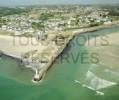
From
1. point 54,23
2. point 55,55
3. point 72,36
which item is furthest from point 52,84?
point 54,23

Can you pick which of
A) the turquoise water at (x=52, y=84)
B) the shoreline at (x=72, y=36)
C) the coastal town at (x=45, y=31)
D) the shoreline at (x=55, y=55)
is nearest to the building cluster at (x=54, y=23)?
the coastal town at (x=45, y=31)

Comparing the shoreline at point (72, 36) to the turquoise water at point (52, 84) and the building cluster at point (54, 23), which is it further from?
the building cluster at point (54, 23)

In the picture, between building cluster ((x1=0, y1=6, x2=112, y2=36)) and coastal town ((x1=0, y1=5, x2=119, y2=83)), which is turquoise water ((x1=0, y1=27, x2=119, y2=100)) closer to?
coastal town ((x1=0, y1=5, x2=119, y2=83))

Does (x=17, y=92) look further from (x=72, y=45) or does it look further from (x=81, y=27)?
(x=81, y=27)

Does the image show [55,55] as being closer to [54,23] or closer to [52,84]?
[52,84]

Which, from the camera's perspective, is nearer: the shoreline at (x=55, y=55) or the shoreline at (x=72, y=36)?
the shoreline at (x=55, y=55)

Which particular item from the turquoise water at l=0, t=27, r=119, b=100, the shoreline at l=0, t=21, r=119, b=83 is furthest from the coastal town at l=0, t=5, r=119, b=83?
the turquoise water at l=0, t=27, r=119, b=100

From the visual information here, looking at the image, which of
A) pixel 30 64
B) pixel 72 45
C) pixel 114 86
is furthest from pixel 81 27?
pixel 114 86
